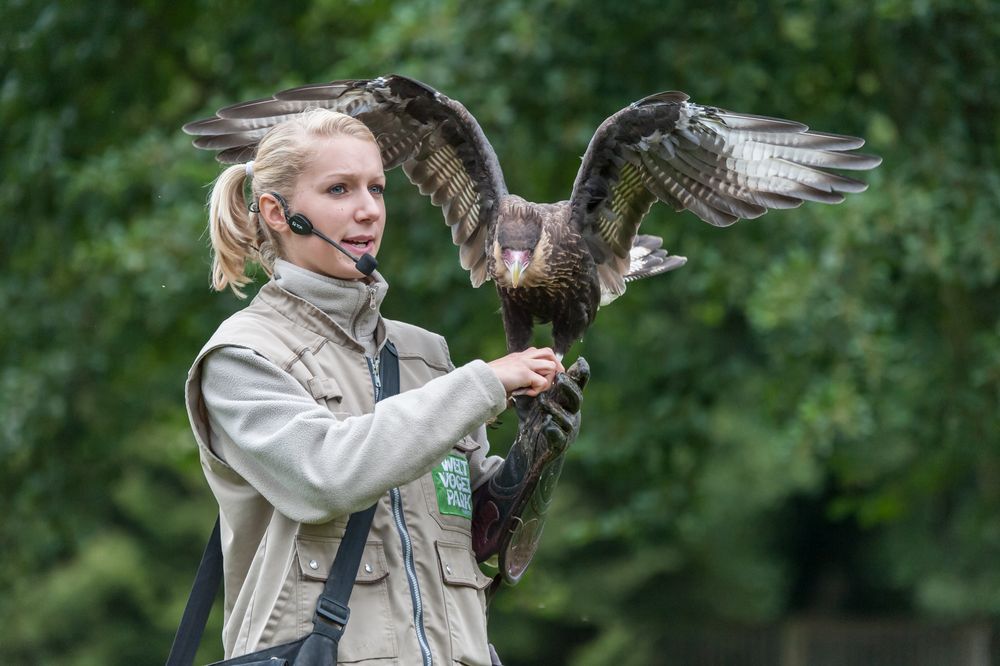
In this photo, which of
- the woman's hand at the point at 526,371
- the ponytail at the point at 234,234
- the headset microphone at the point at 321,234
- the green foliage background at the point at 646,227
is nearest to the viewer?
the woman's hand at the point at 526,371

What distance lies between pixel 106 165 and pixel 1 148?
856 millimetres

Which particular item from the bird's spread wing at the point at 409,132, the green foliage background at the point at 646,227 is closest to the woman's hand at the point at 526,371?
the bird's spread wing at the point at 409,132

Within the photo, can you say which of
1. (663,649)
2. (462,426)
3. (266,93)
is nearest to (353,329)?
(462,426)

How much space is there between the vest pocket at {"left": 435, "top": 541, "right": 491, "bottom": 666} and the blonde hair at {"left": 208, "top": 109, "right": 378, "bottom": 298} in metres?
0.58

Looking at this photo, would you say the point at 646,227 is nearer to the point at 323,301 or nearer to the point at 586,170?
the point at 586,170

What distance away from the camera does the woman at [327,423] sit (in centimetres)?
206


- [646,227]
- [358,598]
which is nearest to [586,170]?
[358,598]

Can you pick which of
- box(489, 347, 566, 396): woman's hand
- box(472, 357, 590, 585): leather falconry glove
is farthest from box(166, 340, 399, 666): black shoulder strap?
box(472, 357, 590, 585): leather falconry glove

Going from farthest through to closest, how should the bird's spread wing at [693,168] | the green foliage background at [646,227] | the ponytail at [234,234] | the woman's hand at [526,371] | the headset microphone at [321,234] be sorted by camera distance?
1. the green foliage background at [646,227]
2. the bird's spread wing at [693,168]
3. the ponytail at [234,234]
4. the headset microphone at [321,234]
5. the woman's hand at [526,371]

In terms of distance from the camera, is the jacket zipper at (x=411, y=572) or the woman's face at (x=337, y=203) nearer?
the jacket zipper at (x=411, y=572)

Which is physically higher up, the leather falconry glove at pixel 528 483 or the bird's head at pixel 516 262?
the bird's head at pixel 516 262

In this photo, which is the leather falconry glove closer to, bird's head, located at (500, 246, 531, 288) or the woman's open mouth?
the woman's open mouth

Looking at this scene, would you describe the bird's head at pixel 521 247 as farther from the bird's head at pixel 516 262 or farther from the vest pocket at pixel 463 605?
the vest pocket at pixel 463 605

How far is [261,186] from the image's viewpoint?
2.32 metres
